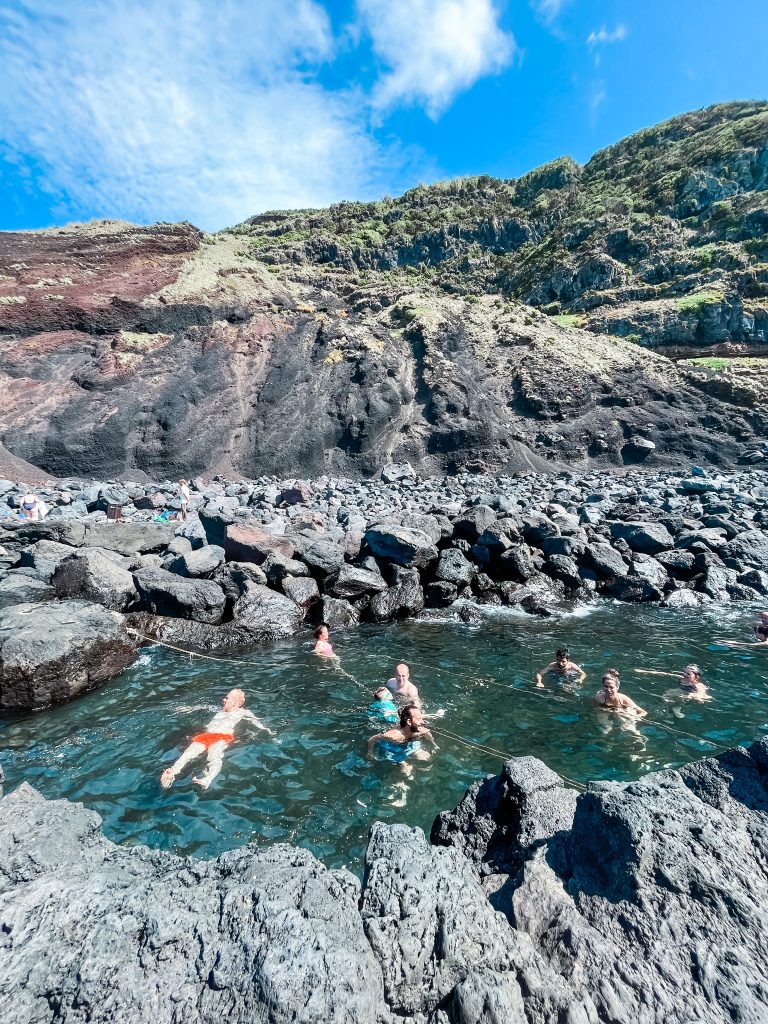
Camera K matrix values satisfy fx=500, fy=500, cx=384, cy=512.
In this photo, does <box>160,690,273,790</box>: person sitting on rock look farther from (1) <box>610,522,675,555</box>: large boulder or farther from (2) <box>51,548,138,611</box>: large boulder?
(1) <box>610,522,675,555</box>: large boulder

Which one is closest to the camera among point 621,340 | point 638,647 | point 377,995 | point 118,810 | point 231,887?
point 377,995

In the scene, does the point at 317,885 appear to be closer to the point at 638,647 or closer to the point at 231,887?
the point at 231,887

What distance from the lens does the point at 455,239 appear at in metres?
67.6

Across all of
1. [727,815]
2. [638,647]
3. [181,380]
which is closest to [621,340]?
[181,380]

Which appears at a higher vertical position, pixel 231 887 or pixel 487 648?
pixel 231 887

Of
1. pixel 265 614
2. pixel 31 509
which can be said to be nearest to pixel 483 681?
pixel 265 614

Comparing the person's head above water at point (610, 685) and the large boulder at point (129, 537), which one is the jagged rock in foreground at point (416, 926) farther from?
the large boulder at point (129, 537)

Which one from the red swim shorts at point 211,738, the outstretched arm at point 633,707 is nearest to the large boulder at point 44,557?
the red swim shorts at point 211,738

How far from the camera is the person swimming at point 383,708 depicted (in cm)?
767

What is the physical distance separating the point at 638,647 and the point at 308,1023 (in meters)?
10.5

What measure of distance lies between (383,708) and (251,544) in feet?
22.5

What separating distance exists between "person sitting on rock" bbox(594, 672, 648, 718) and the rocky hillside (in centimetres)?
2668

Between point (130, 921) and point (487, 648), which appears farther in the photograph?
point (487, 648)

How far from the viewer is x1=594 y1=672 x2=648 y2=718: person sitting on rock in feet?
25.6
